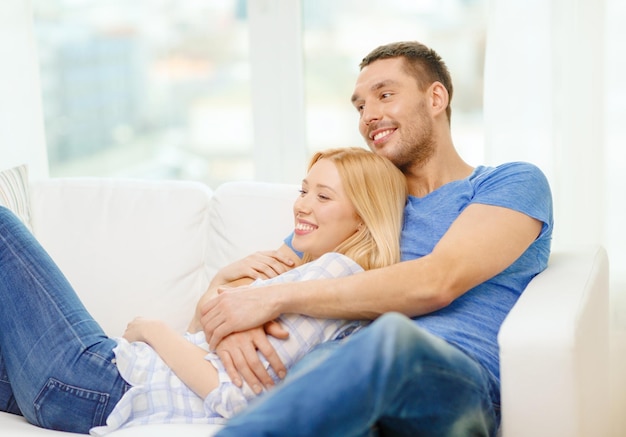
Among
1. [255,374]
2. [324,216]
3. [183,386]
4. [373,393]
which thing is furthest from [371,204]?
[373,393]

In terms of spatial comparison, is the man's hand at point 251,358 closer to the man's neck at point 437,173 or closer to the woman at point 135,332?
the woman at point 135,332

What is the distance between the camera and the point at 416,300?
1.85 m

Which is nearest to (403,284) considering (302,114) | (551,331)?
(551,331)

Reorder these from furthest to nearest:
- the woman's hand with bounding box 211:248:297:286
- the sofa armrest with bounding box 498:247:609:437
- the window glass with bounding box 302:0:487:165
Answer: the window glass with bounding box 302:0:487:165 < the woman's hand with bounding box 211:248:297:286 < the sofa armrest with bounding box 498:247:609:437

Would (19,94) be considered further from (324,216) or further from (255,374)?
(255,374)

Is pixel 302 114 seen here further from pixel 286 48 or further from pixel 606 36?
pixel 606 36

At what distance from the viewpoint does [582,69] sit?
2639 mm

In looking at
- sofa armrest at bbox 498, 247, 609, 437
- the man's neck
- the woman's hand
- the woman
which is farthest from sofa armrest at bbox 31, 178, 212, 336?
sofa armrest at bbox 498, 247, 609, 437

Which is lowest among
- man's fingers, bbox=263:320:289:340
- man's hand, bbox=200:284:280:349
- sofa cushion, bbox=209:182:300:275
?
man's fingers, bbox=263:320:289:340

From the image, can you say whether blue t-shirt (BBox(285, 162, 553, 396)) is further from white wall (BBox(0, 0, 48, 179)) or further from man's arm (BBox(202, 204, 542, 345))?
white wall (BBox(0, 0, 48, 179))

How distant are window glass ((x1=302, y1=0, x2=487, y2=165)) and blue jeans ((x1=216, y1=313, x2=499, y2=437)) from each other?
158 centimetres

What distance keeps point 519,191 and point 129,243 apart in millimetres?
1134

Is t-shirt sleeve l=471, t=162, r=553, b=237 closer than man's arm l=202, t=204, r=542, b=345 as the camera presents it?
No

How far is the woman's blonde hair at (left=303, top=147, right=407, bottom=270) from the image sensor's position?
79.2 inches
